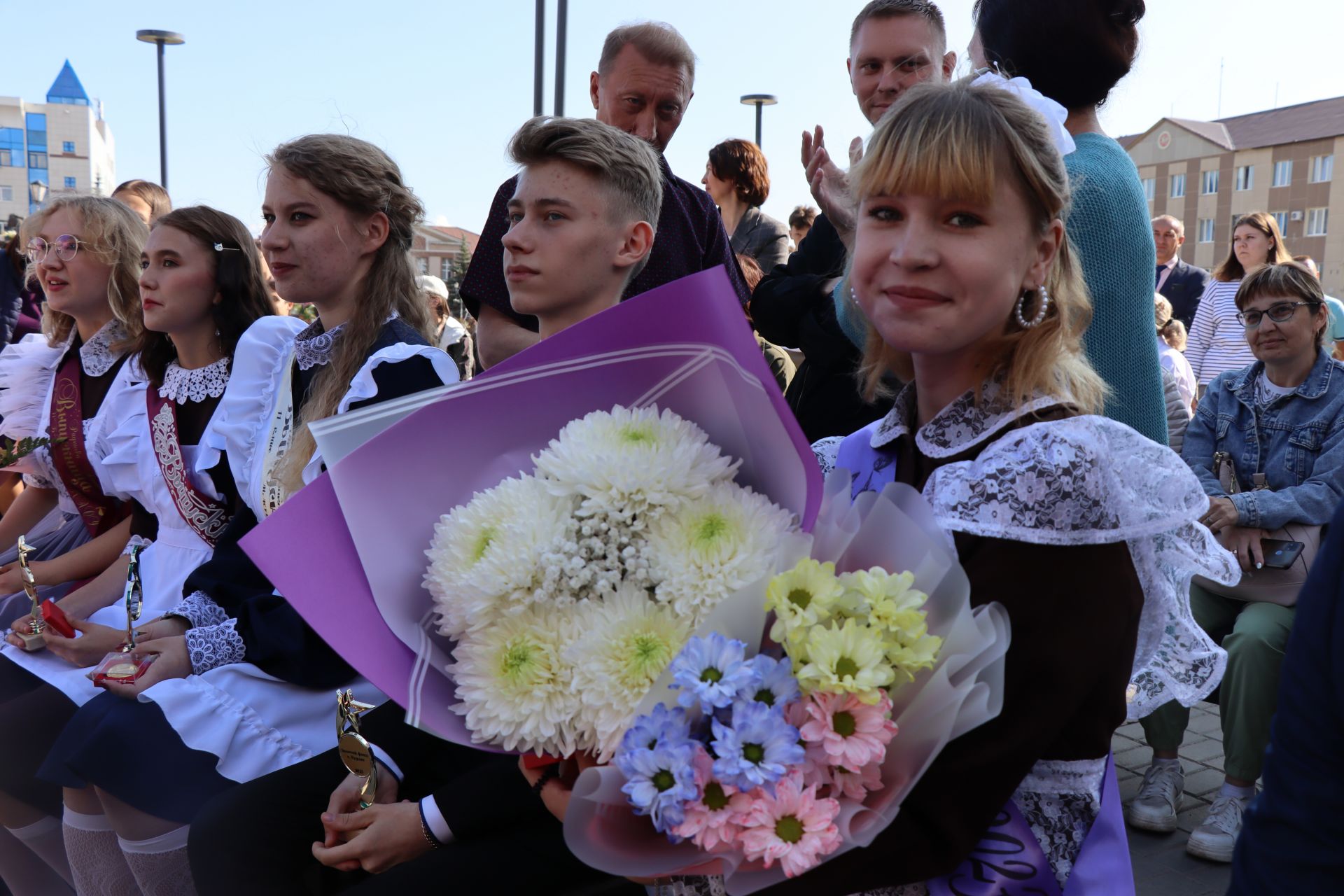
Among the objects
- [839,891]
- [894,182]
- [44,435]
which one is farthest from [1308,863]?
[44,435]

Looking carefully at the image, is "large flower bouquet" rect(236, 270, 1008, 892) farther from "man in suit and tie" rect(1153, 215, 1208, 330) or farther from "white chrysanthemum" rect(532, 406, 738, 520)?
"man in suit and tie" rect(1153, 215, 1208, 330)

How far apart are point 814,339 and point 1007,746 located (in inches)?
60.2

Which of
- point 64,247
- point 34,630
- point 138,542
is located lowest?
point 34,630

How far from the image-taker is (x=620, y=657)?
1152 mm

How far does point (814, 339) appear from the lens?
2658 mm

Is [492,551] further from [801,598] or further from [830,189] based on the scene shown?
[830,189]

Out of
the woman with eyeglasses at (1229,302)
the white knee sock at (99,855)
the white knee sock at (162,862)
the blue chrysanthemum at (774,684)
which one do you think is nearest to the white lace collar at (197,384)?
the white knee sock at (99,855)

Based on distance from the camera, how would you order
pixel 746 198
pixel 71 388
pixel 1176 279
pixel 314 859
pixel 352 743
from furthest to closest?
pixel 1176 279 → pixel 746 198 → pixel 71 388 → pixel 314 859 → pixel 352 743

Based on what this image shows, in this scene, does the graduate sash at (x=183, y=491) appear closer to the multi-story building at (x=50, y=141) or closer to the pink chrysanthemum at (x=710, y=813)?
the pink chrysanthemum at (x=710, y=813)

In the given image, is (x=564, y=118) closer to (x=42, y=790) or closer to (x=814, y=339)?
(x=814, y=339)

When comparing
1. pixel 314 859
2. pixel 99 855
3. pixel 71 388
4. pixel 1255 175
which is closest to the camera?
pixel 314 859

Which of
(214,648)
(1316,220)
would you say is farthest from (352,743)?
(1316,220)

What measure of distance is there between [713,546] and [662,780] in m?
0.26

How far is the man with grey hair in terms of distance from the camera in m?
2.78
